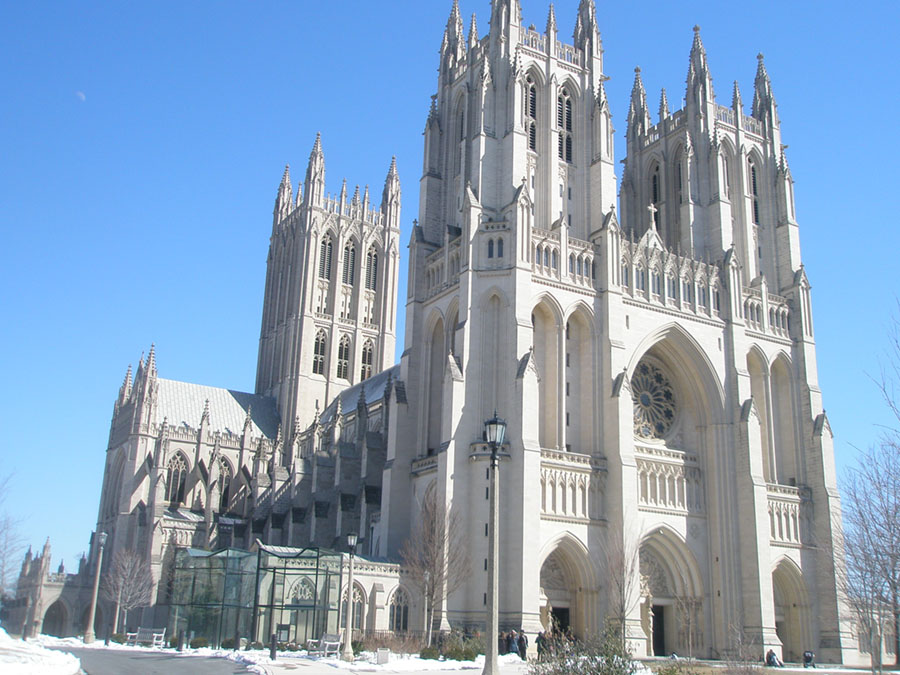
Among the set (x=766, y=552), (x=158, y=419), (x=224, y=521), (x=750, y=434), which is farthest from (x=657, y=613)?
(x=158, y=419)

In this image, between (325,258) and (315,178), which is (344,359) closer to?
(325,258)

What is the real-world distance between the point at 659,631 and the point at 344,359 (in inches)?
1693

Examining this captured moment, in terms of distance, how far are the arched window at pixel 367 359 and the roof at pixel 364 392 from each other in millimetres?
3405

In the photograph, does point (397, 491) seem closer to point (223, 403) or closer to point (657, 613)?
point (657, 613)

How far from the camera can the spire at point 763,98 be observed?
194 ft

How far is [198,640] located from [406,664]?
41.6 ft

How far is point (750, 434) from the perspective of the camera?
48000 mm

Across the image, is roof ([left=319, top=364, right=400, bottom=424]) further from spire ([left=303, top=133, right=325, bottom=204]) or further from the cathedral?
spire ([left=303, top=133, right=325, bottom=204])

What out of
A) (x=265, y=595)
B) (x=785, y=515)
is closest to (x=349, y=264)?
(x=785, y=515)

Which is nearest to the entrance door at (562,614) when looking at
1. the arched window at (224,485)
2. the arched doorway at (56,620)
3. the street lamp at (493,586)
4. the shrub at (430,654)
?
the shrub at (430,654)

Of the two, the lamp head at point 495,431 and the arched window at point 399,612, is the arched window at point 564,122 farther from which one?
the lamp head at point 495,431

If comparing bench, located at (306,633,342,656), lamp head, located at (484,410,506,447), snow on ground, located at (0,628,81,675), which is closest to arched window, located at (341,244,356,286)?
bench, located at (306,633,342,656)

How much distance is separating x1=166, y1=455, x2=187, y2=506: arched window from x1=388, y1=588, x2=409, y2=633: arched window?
99.7 ft

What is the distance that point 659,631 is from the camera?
153 feet
